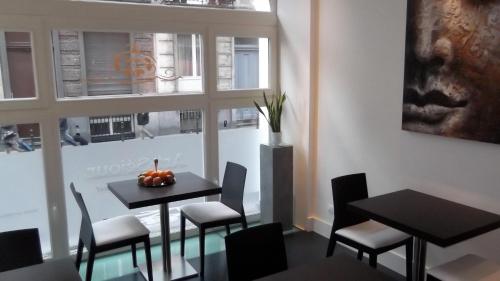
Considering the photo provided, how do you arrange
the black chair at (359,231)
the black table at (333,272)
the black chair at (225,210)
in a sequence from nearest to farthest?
the black table at (333,272) < the black chair at (359,231) < the black chair at (225,210)

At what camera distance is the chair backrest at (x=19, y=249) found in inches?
94.0

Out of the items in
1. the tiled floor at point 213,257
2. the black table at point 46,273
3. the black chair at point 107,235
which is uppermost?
the black table at point 46,273

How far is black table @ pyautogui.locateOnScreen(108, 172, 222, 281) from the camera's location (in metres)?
3.11

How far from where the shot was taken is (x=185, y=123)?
414 cm

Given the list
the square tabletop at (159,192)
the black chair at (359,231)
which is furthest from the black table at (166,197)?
the black chair at (359,231)

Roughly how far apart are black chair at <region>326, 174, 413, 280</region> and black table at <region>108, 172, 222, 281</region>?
Answer: 932mm

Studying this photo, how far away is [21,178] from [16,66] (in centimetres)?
89

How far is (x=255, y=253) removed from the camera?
7.35 ft

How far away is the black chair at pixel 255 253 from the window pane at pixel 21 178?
2125 mm

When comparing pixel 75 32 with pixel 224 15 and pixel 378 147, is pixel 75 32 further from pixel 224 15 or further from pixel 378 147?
pixel 378 147

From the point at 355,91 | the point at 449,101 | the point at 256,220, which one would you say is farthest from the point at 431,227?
the point at 256,220

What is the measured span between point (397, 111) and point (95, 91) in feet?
8.23

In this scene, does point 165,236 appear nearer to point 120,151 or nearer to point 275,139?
point 120,151

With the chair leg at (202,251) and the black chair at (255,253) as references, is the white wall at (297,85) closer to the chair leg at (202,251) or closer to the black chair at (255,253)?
the chair leg at (202,251)
